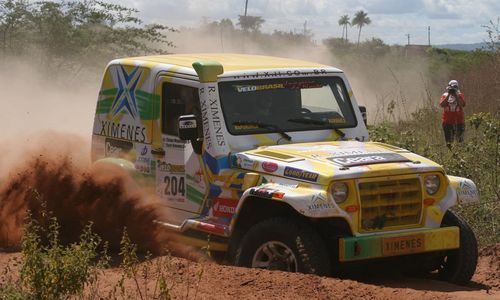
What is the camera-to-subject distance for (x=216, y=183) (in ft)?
29.1

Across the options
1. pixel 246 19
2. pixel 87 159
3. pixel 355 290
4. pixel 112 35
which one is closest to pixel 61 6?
pixel 112 35

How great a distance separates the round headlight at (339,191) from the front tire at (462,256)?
1091 millimetres

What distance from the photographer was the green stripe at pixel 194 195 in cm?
908

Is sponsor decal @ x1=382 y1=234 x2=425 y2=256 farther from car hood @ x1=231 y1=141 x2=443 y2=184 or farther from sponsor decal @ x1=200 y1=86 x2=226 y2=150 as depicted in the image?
sponsor decal @ x1=200 y1=86 x2=226 y2=150

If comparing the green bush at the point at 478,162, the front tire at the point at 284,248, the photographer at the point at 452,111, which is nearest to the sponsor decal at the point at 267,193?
the front tire at the point at 284,248

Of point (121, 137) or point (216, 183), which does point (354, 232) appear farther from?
point (121, 137)

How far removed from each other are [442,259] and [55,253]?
381cm

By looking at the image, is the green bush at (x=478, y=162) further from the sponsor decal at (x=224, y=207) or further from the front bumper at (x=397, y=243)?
the sponsor decal at (x=224, y=207)

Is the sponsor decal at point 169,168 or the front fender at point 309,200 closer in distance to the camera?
the front fender at point 309,200

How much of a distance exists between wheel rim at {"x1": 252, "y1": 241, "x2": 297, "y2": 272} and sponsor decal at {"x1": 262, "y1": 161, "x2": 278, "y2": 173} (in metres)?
0.62

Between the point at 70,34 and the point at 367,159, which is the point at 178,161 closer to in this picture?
the point at 367,159

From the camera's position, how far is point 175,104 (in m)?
9.48

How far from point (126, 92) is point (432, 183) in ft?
10.5

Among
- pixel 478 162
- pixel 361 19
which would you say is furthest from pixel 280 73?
pixel 361 19
